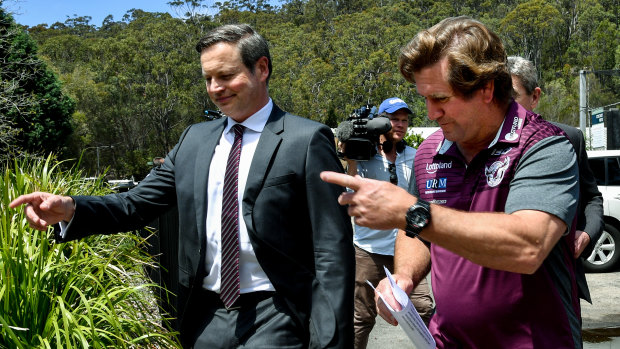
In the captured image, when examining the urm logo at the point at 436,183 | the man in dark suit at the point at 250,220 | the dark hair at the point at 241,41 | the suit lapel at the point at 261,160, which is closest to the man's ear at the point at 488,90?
the urm logo at the point at 436,183

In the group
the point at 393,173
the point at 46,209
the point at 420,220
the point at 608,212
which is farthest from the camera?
the point at 608,212

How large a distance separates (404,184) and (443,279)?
9.86ft

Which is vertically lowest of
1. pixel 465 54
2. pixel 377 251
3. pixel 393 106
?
pixel 377 251

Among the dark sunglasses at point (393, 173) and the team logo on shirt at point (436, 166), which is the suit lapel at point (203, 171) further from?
the dark sunglasses at point (393, 173)

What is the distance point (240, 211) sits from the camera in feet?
8.94

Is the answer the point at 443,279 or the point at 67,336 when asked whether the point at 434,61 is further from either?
the point at 67,336

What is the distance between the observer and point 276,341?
2.60 m

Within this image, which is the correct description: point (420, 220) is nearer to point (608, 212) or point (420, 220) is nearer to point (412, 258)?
point (412, 258)

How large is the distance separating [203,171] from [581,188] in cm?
229

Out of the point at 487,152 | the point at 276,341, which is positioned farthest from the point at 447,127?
the point at 276,341

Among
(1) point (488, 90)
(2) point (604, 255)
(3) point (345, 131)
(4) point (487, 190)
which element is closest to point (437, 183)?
(4) point (487, 190)

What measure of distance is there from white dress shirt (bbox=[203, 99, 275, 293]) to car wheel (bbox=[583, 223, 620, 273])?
26.7 feet

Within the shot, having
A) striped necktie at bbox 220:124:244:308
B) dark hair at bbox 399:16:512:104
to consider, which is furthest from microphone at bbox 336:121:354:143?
dark hair at bbox 399:16:512:104

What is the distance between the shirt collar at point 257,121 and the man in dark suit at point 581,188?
1581mm
